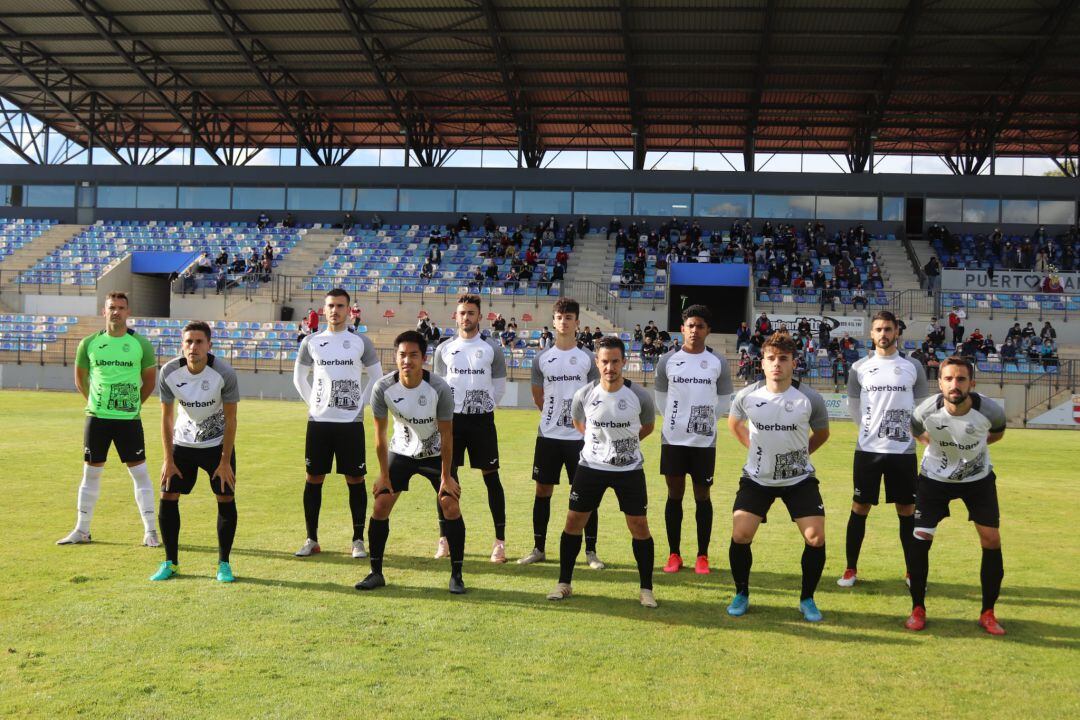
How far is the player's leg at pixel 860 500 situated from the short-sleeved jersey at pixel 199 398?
5.16 m

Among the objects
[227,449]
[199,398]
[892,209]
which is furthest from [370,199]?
[227,449]

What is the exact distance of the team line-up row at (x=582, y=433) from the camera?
6387 millimetres

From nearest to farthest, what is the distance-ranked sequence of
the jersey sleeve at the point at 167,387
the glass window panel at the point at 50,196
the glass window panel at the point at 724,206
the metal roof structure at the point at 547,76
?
the jersey sleeve at the point at 167,387
the metal roof structure at the point at 547,76
the glass window panel at the point at 724,206
the glass window panel at the point at 50,196

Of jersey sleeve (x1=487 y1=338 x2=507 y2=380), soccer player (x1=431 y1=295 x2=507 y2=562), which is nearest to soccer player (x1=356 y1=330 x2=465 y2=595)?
soccer player (x1=431 y1=295 x2=507 y2=562)

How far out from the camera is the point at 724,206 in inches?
1791

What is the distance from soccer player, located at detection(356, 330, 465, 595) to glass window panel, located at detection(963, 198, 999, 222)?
4454 cm

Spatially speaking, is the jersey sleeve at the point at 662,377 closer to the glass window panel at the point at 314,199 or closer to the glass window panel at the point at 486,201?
the glass window panel at the point at 486,201

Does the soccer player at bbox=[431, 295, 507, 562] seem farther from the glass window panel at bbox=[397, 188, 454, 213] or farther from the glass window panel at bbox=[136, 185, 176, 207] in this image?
the glass window panel at bbox=[136, 185, 176, 207]

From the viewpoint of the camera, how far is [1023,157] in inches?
1870

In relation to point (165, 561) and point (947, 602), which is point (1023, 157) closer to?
point (947, 602)

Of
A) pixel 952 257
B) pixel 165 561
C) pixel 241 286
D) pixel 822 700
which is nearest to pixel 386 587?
pixel 165 561

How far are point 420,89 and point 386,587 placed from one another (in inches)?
1441

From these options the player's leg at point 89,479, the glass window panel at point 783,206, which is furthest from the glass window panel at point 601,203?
the player's leg at point 89,479

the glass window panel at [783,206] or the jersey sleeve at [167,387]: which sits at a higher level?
the glass window panel at [783,206]
